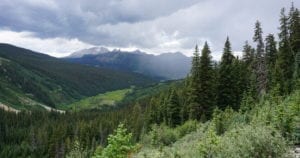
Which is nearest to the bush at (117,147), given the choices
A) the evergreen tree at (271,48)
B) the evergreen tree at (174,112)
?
the evergreen tree at (174,112)

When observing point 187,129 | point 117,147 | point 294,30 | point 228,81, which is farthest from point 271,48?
point 117,147

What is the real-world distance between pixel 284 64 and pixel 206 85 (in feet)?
56.8

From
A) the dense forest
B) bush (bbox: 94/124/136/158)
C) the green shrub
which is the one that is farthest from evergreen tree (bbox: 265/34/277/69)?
bush (bbox: 94/124/136/158)

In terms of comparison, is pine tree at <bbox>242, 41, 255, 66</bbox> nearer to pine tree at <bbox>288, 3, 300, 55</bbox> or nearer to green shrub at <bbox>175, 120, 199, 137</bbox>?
pine tree at <bbox>288, 3, 300, 55</bbox>

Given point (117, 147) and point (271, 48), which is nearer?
point (117, 147)

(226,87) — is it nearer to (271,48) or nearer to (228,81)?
(228,81)

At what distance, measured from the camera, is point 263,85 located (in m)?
71.5

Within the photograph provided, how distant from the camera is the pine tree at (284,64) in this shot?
6275 centimetres

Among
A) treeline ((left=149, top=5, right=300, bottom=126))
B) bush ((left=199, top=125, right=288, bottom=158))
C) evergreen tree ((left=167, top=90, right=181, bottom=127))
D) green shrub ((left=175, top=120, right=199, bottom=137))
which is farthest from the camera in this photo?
evergreen tree ((left=167, top=90, right=181, bottom=127))

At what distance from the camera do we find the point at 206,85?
68.2 meters

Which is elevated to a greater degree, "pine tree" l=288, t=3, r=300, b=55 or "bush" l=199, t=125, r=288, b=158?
"pine tree" l=288, t=3, r=300, b=55

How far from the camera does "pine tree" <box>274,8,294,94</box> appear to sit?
62747mm

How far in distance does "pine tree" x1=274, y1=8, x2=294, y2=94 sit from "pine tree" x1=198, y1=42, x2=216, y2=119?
37.2 feet

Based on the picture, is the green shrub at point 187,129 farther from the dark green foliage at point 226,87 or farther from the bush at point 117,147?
the bush at point 117,147
